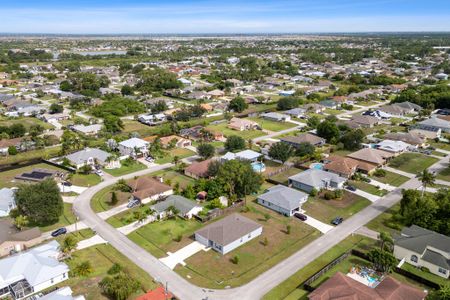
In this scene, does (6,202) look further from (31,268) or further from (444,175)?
(444,175)

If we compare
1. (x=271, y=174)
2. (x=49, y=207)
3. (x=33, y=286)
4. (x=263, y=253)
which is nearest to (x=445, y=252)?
(x=263, y=253)

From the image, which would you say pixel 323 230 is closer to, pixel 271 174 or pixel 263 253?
pixel 263 253

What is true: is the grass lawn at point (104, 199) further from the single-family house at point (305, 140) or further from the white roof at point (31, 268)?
the single-family house at point (305, 140)

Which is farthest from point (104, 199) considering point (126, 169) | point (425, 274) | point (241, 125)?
point (241, 125)

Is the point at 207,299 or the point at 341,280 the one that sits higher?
the point at 341,280

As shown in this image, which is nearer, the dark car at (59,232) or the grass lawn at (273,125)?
the dark car at (59,232)

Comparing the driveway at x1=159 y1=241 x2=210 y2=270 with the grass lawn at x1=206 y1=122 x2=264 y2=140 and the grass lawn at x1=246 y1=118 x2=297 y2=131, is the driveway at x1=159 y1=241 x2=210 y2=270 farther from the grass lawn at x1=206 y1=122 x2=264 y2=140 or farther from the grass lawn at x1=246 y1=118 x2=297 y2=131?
the grass lawn at x1=246 y1=118 x2=297 y2=131

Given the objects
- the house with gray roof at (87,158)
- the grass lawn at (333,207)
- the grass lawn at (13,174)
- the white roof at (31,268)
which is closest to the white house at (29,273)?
the white roof at (31,268)
